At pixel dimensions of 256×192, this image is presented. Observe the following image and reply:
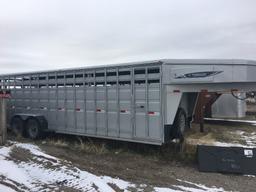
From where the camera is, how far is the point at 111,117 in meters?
10.6

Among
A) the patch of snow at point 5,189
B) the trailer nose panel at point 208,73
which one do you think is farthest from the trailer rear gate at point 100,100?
the patch of snow at point 5,189

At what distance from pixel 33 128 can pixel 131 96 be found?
4.70 metres

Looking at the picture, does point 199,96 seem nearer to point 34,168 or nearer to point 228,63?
point 228,63

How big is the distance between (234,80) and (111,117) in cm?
365

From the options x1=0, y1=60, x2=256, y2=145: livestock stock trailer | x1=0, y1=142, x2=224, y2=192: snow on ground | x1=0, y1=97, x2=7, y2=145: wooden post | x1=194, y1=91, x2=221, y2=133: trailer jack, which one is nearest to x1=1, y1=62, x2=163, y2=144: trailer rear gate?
x1=0, y1=60, x2=256, y2=145: livestock stock trailer

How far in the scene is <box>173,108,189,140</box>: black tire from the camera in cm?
998

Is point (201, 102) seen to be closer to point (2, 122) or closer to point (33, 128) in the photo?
point (33, 128)

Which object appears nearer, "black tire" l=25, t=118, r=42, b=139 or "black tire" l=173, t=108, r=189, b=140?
"black tire" l=173, t=108, r=189, b=140

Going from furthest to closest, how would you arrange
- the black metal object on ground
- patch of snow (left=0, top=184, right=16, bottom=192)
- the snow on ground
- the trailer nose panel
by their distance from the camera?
the trailer nose panel → the black metal object on ground → the snow on ground → patch of snow (left=0, top=184, right=16, bottom=192)

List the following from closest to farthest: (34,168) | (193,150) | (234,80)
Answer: (34,168)
(234,80)
(193,150)

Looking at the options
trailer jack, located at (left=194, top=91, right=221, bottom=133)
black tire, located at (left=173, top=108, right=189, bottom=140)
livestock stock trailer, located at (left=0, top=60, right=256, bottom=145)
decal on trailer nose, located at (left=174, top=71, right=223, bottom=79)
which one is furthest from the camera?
trailer jack, located at (left=194, top=91, right=221, bottom=133)

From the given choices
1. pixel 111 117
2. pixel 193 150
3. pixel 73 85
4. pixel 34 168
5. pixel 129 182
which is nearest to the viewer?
pixel 129 182

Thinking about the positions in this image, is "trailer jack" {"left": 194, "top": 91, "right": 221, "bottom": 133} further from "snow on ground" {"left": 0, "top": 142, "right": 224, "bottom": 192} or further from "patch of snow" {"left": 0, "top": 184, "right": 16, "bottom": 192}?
"patch of snow" {"left": 0, "top": 184, "right": 16, "bottom": 192}

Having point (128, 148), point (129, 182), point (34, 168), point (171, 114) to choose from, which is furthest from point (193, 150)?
point (34, 168)
